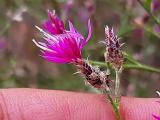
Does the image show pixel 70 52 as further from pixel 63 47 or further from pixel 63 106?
pixel 63 106

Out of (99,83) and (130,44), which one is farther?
(130,44)

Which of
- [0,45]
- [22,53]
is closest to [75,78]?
[0,45]

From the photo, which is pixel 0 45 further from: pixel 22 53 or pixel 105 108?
pixel 105 108

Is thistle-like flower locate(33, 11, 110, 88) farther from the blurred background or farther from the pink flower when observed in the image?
the blurred background

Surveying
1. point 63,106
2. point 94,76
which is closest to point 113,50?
point 94,76

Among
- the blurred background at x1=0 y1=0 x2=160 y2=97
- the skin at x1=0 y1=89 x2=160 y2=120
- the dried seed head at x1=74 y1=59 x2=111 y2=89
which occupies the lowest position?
the skin at x1=0 y1=89 x2=160 y2=120

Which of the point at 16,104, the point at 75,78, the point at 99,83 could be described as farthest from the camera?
the point at 75,78

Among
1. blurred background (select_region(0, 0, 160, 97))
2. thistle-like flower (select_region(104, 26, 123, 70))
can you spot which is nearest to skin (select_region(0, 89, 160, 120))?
blurred background (select_region(0, 0, 160, 97))
